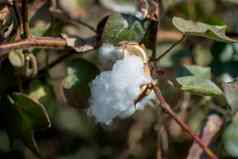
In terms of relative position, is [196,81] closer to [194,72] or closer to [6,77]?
[194,72]

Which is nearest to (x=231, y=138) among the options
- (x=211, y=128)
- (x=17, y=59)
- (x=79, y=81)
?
(x=211, y=128)

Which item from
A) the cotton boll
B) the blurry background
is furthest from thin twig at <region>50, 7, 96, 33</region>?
the cotton boll

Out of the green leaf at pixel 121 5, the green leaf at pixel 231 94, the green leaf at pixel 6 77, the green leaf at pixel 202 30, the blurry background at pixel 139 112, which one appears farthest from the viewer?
the green leaf at pixel 121 5

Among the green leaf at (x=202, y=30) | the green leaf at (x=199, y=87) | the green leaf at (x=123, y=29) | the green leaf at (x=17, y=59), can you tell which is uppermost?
the green leaf at (x=202, y=30)

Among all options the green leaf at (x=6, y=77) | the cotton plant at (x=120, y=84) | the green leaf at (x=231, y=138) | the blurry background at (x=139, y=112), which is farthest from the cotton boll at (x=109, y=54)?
the green leaf at (x=231, y=138)

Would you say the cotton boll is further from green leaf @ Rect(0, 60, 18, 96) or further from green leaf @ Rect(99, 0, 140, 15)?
green leaf @ Rect(99, 0, 140, 15)

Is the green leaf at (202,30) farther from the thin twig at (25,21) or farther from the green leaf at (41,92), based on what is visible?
the green leaf at (41,92)
